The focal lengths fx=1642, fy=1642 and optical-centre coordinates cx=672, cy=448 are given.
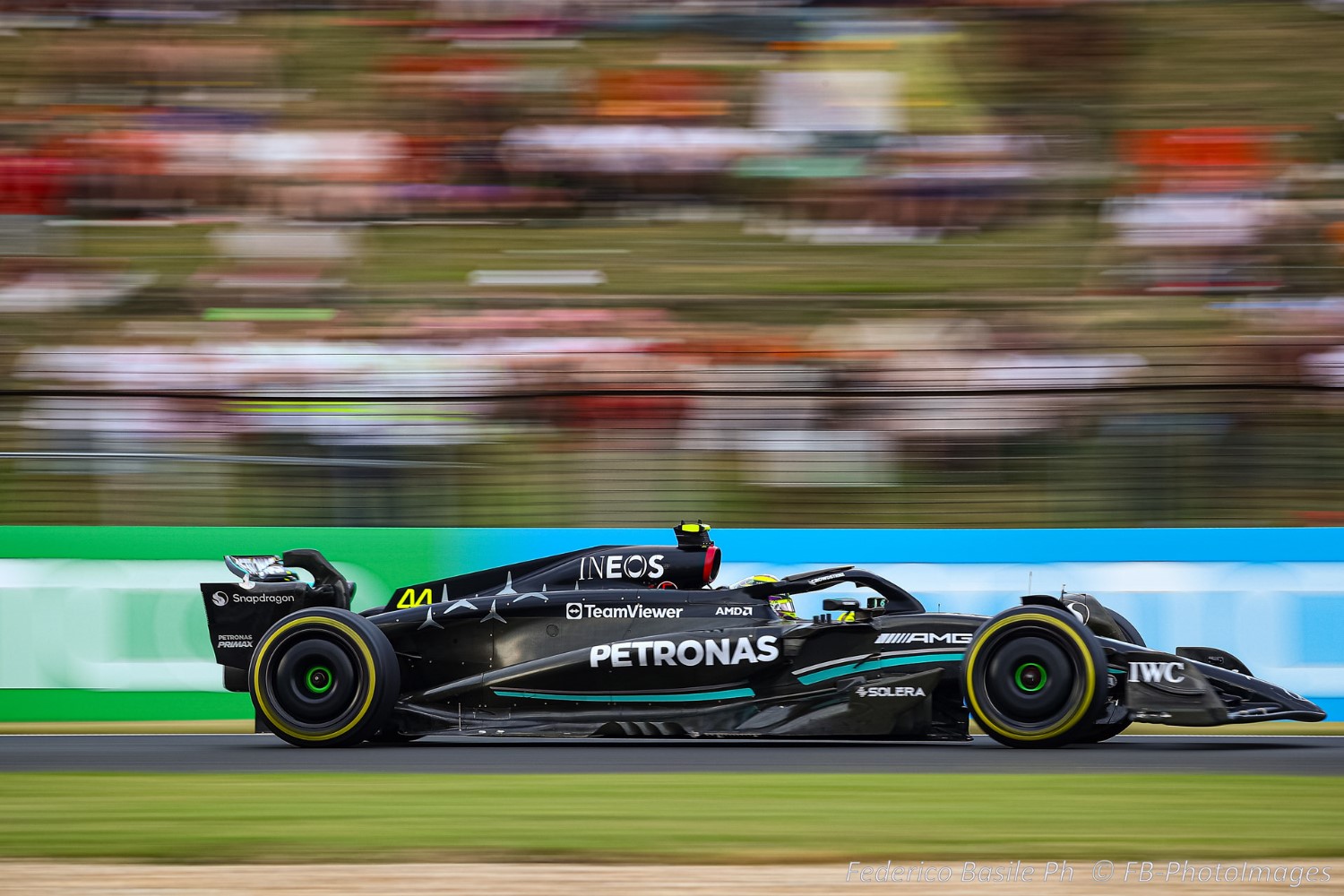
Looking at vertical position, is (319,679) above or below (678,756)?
above

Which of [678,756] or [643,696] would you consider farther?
[643,696]

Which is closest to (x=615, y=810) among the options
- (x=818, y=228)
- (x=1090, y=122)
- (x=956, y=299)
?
(x=956, y=299)

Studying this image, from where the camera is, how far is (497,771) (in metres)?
6.10

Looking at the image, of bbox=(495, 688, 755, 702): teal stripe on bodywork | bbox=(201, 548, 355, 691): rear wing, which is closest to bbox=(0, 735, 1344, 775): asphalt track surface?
bbox=(495, 688, 755, 702): teal stripe on bodywork

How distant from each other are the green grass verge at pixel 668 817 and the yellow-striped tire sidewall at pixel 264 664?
3.21ft

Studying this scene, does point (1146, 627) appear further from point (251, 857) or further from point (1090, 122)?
point (1090, 122)

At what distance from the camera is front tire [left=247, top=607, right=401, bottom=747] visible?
Answer: 275 inches

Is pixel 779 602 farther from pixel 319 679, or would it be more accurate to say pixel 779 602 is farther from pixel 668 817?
pixel 668 817

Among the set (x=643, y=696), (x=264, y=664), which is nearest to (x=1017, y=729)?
(x=643, y=696)

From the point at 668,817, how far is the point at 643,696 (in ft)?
6.34

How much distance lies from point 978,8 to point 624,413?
8.92m

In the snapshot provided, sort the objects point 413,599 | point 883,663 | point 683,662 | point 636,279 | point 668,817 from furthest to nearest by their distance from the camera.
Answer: point 636,279 → point 413,599 → point 683,662 → point 883,663 → point 668,817

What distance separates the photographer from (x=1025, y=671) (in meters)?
6.34

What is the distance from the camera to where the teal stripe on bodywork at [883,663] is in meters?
6.53
